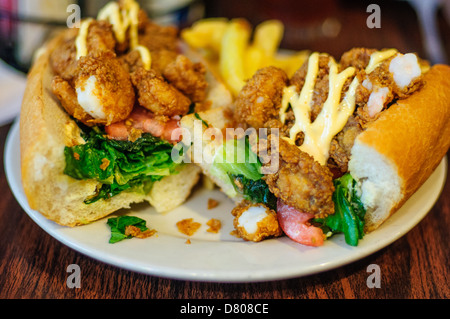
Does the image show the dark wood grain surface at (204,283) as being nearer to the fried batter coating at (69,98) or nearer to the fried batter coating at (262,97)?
the fried batter coating at (69,98)

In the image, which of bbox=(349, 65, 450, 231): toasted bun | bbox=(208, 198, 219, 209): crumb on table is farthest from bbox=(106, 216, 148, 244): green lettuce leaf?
bbox=(349, 65, 450, 231): toasted bun

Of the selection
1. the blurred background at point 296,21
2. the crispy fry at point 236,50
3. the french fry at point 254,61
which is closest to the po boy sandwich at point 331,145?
the crispy fry at point 236,50

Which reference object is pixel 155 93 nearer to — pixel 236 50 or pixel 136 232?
pixel 136 232

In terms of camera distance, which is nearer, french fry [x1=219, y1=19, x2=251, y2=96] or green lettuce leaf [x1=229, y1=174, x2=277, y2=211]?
green lettuce leaf [x1=229, y1=174, x2=277, y2=211]

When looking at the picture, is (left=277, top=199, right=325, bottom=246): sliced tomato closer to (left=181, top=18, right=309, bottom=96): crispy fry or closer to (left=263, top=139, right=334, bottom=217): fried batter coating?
(left=263, top=139, right=334, bottom=217): fried batter coating
